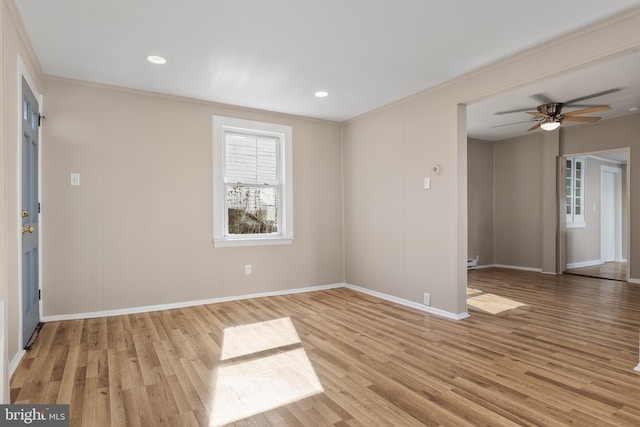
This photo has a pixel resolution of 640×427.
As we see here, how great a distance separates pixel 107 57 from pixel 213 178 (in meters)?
1.70

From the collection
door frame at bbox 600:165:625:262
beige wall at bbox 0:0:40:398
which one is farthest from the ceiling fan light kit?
beige wall at bbox 0:0:40:398

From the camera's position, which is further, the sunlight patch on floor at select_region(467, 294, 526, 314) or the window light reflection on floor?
the sunlight patch on floor at select_region(467, 294, 526, 314)

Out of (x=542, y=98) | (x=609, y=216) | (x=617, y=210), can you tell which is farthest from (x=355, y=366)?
(x=617, y=210)

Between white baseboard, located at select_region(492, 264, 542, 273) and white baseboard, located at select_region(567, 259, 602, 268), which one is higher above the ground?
white baseboard, located at select_region(567, 259, 602, 268)

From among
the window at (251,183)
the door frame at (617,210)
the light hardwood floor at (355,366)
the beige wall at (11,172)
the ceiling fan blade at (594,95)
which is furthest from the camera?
the door frame at (617,210)

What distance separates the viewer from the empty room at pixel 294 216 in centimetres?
230

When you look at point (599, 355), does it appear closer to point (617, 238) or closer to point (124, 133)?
point (124, 133)

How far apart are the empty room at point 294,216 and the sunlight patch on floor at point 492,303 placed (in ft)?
0.17

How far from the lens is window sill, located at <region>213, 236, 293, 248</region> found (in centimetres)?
457

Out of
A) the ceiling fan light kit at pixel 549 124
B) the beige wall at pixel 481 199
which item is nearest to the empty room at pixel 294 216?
the ceiling fan light kit at pixel 549 124

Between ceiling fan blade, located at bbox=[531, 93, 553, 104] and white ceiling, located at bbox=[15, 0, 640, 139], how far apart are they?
120mm

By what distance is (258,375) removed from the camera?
8.27ft

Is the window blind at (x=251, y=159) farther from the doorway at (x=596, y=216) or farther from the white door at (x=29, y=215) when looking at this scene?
the doorway at (x=596, y=216)

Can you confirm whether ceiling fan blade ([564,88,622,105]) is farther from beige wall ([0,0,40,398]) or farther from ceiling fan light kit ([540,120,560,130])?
beige wall ([0,0,40,398])
